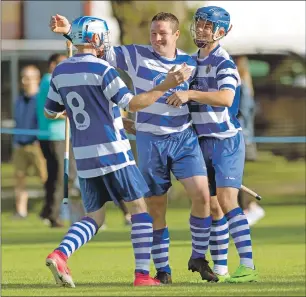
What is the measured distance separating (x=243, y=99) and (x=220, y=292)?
8.66 m

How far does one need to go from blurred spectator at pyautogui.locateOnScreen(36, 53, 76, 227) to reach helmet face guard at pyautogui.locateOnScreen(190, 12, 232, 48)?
667 centimetres

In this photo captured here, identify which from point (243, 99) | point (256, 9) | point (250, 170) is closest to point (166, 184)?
point (243, 99)

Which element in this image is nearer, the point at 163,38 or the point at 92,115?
the point at 92,115

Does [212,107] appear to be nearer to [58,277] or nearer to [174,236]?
[58,277]

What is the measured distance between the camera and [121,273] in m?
12.4

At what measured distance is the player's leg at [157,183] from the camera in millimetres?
11133

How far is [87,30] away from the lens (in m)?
10.7

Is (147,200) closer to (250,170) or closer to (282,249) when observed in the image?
(282,249)

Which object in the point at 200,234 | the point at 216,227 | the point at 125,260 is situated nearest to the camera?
the point at 200,234

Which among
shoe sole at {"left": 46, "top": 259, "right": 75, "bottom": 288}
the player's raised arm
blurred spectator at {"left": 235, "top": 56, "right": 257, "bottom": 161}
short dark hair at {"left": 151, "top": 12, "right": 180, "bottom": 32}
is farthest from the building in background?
shoe sole at {"left": 46, "top": 259, "right": 75, "bottom": 288}

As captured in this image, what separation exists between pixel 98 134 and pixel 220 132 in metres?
1.13

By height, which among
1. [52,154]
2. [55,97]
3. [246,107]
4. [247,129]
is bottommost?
[52,154]

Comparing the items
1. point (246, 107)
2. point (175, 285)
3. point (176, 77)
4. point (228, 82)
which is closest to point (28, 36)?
point (246, 107)

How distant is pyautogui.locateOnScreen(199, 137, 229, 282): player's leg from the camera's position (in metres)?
11.4
